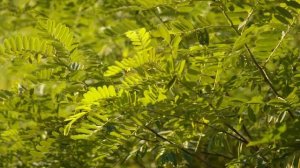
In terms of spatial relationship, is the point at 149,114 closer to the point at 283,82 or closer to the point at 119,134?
the point at 119,134

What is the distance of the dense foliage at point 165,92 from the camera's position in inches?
54.3

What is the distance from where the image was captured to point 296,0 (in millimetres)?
1348

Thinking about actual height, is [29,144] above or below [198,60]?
below

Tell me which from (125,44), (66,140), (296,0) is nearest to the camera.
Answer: (296,0)

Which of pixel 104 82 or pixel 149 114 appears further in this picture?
pixel 104 82

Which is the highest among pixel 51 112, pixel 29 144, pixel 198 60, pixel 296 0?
pixel 296 0

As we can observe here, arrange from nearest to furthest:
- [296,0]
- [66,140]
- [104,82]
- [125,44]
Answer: [296,0]
[104,82]
[66,140]
[125,44]

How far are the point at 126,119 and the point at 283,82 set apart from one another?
449mm

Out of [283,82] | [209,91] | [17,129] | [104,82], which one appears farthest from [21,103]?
[283,82]

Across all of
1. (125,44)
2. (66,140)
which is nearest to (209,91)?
(66,140)

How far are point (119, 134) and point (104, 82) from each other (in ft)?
0.62

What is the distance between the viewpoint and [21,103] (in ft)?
5.99

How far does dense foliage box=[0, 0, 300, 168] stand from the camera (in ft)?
4.52

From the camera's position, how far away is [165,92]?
4.65 feet
